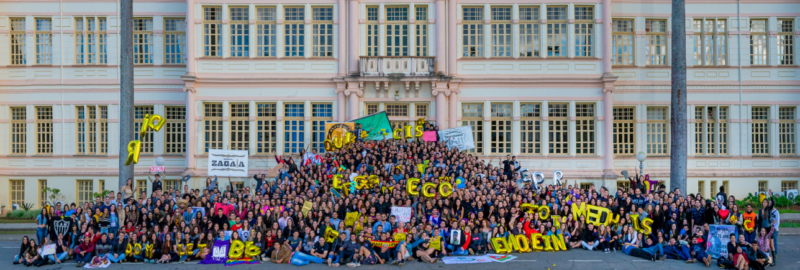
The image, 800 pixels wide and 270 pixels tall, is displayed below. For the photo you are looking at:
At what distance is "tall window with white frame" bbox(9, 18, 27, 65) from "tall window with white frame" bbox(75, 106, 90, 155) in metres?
3.84

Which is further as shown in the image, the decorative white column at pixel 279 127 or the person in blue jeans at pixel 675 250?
the decorative white column at pixel 279 127

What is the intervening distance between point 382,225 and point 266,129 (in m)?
14.3

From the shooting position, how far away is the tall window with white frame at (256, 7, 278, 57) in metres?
29.1

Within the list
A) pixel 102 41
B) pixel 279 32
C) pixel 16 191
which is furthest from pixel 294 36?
pixel 16 191

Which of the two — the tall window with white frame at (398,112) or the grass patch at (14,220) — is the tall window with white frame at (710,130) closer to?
the tall window with white frame at (398,112)

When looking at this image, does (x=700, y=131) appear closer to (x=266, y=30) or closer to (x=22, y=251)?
(x=266, y=30)

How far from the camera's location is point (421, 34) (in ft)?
95.1

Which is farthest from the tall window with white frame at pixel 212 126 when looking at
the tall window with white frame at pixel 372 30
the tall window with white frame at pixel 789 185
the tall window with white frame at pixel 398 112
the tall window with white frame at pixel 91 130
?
the tall window with white frame at pixel 789 185

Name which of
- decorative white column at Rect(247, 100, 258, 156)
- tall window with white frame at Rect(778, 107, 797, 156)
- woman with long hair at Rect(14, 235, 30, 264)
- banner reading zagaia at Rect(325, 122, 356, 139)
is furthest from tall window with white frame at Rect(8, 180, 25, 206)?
tall window with white frame at Rect(778, 107, 797, 156)

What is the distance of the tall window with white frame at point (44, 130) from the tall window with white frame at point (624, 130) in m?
Result: 30.1

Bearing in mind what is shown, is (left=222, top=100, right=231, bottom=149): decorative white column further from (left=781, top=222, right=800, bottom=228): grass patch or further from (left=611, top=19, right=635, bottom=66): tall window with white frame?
(left=781, top=222, right=800, bottom=228): grass patch

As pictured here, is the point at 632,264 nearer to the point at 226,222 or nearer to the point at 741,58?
the point at 226,222

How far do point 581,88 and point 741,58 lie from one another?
29.6ft

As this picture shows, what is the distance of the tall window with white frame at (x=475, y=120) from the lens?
29.2 metres
